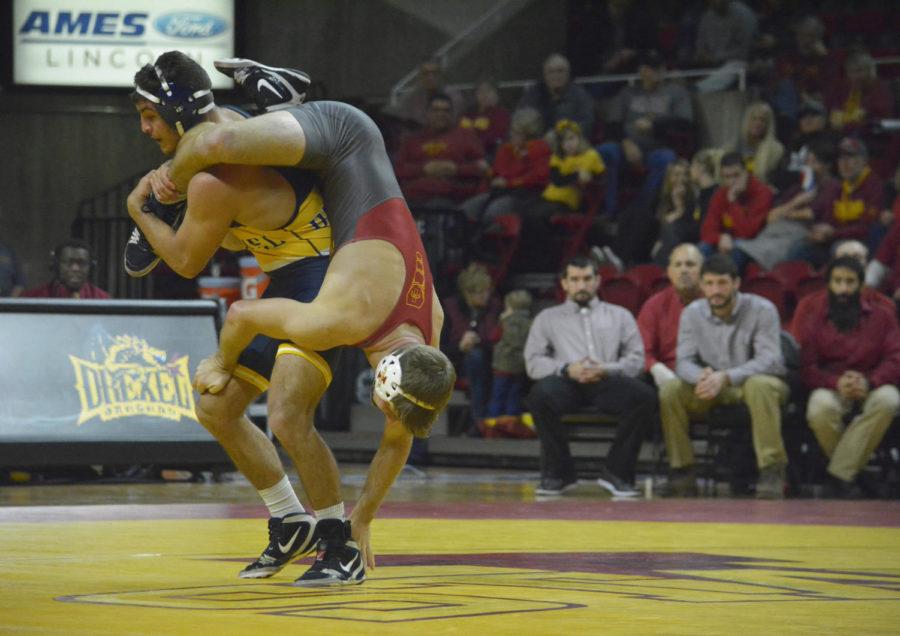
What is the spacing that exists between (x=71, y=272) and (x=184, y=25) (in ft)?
18.9

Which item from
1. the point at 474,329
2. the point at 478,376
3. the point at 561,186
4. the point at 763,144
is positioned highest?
the point at 763,144

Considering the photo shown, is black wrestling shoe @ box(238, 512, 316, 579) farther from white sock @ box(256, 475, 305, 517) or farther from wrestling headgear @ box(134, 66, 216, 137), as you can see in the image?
wrestling headgear @ box(134, 66, 216, 137)

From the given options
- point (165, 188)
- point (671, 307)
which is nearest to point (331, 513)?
point (165, 188)

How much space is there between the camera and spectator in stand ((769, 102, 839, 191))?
1044cm

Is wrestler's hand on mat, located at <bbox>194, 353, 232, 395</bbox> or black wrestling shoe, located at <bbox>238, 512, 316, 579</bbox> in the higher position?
wrestler's hand on mat, located at <bbox>194, 353, 232, 395</bbox>

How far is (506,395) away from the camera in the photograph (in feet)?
33.4

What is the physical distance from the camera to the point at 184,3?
559 inches

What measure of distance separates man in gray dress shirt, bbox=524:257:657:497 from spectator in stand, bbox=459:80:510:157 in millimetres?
4100

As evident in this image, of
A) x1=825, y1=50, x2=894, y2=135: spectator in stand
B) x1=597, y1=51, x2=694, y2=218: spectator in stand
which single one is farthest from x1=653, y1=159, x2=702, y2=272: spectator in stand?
x1=825, y1=50, x2=894, y2=135: spectator in stand

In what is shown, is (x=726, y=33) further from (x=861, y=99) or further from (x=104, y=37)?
(x=104, y=37)

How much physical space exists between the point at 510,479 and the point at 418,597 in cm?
546

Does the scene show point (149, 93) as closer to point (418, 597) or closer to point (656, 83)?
point (418, 597)

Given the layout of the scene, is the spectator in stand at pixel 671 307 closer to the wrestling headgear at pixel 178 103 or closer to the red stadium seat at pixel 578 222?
the red stadium seat at pixel 578 222

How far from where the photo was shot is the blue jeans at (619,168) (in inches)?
438
